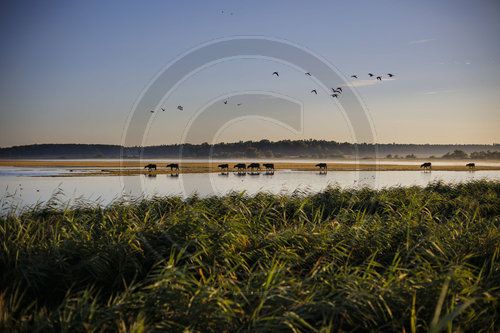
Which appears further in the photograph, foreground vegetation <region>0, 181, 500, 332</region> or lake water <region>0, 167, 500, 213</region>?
lake water <region>0, 167, 500, 213</region>

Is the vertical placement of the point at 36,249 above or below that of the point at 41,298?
above

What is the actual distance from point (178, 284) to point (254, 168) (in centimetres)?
4708

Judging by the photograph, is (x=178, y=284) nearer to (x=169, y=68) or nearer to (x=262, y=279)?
(x=262, y=279)

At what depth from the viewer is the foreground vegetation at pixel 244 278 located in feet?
13.9

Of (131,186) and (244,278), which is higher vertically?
(131,186)

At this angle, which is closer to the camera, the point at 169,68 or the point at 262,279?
the point at 262,279

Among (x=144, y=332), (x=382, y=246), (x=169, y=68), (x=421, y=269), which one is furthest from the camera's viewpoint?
(x=169, y=68)

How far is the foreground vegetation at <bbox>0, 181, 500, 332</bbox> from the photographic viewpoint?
4.25 metres

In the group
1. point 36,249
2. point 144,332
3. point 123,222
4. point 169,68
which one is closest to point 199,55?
point 169,68

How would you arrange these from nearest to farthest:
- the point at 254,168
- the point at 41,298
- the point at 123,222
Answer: the point at 41,298 < the point at 123,222 < the point at 254,168

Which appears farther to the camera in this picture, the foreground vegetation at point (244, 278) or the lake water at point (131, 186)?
the lake water at point (131, 186)

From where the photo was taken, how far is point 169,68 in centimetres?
1628

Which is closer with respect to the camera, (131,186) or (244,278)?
(244,278)

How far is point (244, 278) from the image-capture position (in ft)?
19.1
